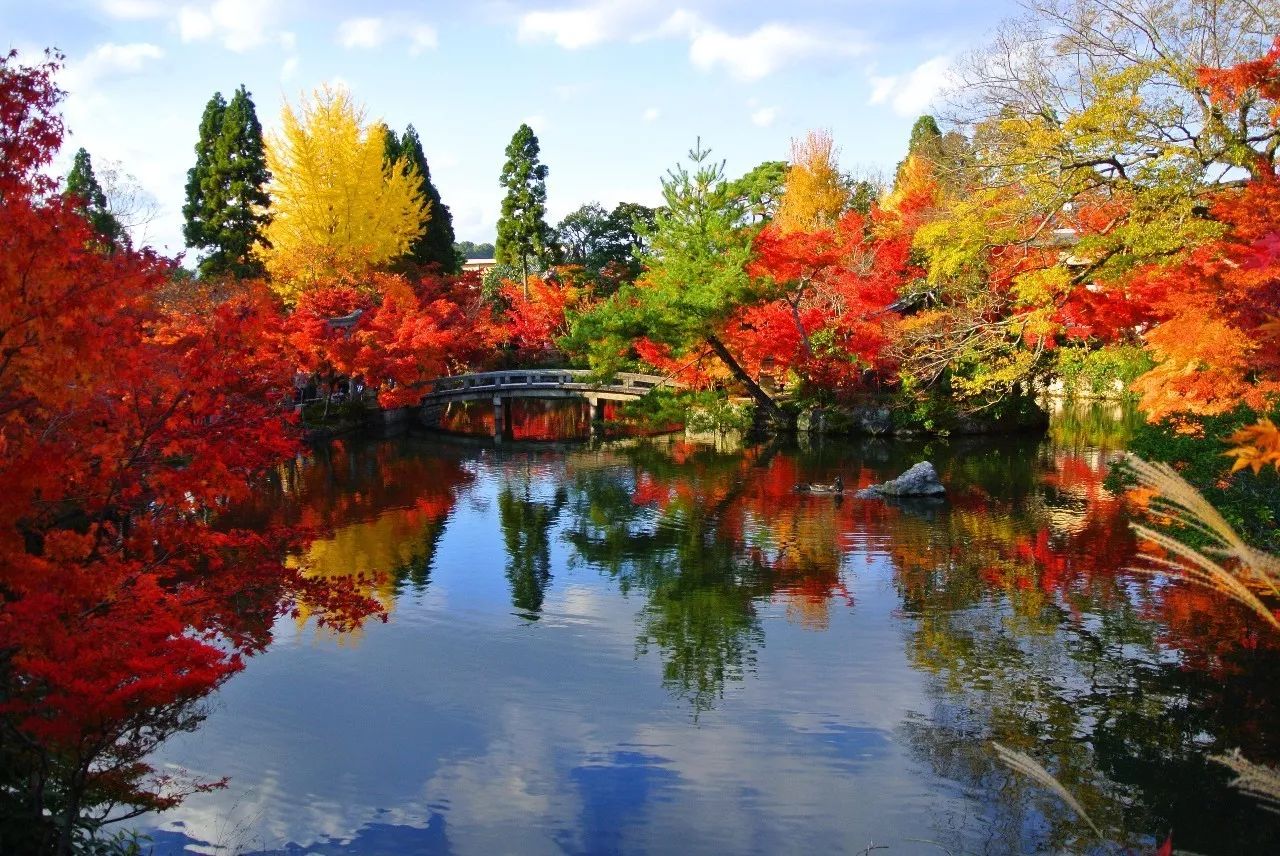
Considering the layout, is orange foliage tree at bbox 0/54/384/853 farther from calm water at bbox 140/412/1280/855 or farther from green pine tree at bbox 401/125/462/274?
green pine tree at bbox 401/125/462/274

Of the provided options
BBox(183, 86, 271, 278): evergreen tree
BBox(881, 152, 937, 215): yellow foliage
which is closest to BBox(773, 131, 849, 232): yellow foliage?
BBox(881, 152, 937, 215): yellow foliage

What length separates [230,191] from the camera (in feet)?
102

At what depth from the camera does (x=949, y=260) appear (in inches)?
635

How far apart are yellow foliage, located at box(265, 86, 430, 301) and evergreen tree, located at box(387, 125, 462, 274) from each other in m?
4.75

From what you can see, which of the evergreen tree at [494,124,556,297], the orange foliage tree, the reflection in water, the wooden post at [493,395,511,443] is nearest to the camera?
the orange foliage tree

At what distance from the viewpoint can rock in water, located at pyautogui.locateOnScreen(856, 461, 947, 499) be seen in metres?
19.4

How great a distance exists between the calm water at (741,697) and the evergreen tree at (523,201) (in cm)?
2403

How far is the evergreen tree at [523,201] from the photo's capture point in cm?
3931

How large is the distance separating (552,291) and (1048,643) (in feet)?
95.5

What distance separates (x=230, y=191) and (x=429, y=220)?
10.5m

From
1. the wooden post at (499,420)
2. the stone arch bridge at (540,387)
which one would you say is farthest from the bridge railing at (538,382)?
the wooden post at (499,420)

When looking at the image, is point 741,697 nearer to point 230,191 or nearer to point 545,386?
point 545,386

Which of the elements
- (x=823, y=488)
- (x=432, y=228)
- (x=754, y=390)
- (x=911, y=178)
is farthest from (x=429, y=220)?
(x=823, y=488)

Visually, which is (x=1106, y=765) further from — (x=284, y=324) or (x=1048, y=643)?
(x=284, y=324)
